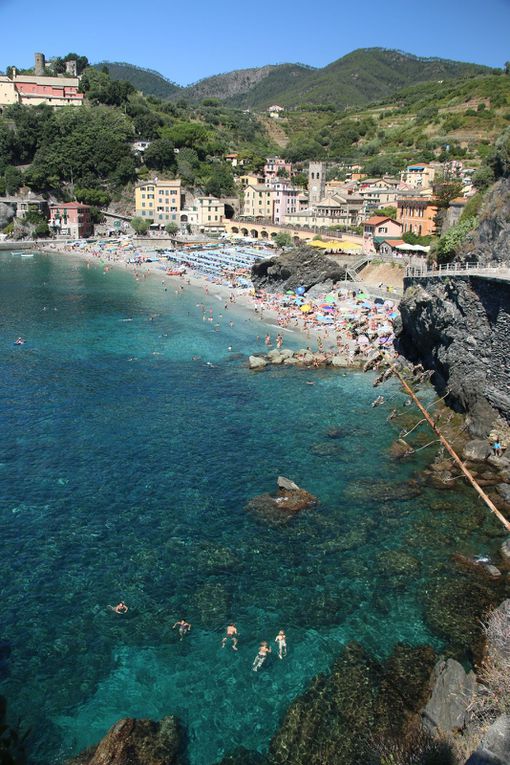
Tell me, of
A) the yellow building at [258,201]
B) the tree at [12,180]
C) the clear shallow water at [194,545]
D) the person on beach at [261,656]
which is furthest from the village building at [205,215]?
the person on beach at [261,656]

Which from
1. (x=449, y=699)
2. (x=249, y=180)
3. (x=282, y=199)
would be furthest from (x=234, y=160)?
(x=449, y=699)

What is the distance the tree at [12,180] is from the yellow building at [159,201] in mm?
20732

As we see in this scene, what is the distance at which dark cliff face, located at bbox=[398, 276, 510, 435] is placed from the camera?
2488 cm

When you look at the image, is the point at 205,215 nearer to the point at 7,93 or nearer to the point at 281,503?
the point at 7,93

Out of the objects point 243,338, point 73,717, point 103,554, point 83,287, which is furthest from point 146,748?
point 83,287

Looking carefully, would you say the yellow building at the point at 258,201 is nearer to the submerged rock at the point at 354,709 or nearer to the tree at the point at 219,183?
the tree at the point at 219,183

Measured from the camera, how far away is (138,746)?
12.0 metres

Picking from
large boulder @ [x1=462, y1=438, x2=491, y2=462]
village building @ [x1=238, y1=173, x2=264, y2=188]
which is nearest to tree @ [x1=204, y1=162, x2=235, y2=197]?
village building @ [x1=238, y1=173, x2=264, y2=188]

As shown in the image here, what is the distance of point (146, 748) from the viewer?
1207 cm

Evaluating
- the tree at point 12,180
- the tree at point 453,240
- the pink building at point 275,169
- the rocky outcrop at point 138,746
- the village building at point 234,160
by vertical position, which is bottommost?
the rocky outcrop at point 138,746

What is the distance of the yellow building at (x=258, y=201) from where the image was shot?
97.4 metres

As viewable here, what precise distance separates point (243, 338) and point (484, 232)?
1939 cm

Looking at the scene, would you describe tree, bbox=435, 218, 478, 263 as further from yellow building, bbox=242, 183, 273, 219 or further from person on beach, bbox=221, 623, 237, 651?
yellow building, bbox=242, 183, 273, 219

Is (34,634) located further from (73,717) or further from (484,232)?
(484,232)
